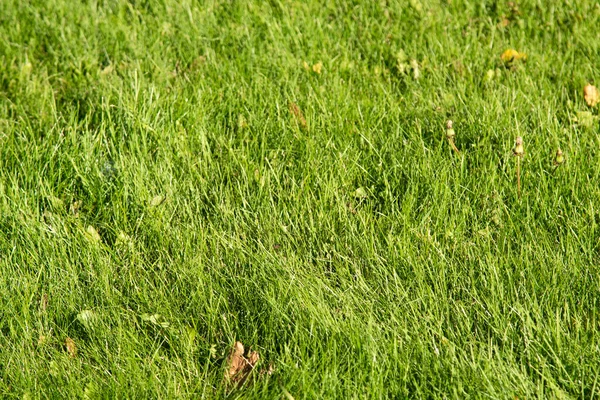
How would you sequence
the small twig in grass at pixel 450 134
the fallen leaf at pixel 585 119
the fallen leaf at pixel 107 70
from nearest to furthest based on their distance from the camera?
the small twig in grass at pixel 450 134
the fallen leaf at pixel 585 119
the fallen leaf at pixel 107 70

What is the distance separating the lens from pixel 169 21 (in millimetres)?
4199

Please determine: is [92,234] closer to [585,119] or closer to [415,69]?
[415,69]

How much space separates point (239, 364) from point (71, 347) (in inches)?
20.2

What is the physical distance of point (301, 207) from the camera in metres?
2.84

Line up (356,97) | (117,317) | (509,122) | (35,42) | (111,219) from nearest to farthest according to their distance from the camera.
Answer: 1. (117,317)
2. (111,219)
3. (509,122)
4. (356,97)
5. (35,42)

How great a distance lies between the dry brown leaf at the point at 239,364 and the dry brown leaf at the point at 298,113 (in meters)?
1.22

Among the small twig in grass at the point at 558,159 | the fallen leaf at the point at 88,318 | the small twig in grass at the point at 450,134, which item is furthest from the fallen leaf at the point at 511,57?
the fallen leaf at the point at 88,318

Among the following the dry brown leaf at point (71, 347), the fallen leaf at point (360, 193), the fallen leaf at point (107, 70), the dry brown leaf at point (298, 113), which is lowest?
the dry brown leaf at point (71, 347)

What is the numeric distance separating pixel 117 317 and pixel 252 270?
0.45 meters

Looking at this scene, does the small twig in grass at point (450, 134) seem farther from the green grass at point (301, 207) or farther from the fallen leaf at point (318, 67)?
the fallen leaf at point (318, 67)

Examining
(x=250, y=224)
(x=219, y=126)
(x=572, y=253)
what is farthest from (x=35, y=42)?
(x=572, y=253)

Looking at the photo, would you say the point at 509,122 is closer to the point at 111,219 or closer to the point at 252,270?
the point at 252,270

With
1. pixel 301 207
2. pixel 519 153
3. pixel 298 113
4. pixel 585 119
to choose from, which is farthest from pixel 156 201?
pixel 585 119

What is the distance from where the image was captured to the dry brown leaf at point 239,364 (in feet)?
7.49
